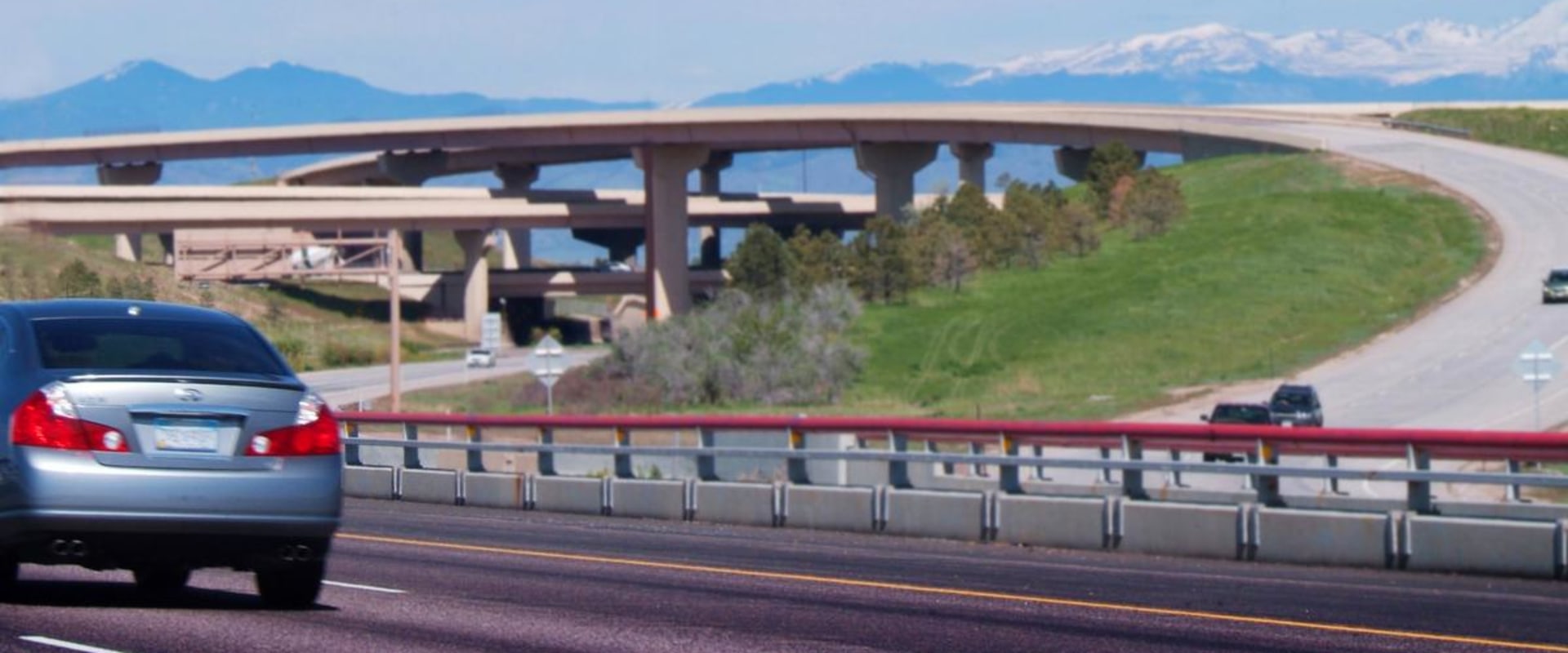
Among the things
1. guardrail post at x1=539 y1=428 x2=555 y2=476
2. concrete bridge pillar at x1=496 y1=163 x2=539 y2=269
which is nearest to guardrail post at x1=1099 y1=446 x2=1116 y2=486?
guardrail post at x1=539 y1=428 x2=555 y2=476

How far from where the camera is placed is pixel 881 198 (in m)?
116

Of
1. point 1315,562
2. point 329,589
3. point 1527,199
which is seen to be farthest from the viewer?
point 1527,199

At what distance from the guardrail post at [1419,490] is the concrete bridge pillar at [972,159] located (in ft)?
317

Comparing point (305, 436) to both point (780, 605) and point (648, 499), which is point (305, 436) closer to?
point (780, 605)

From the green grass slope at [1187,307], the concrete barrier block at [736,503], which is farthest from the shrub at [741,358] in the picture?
the concrete barrier block at [736,503]

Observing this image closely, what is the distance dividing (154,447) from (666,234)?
98.7 m

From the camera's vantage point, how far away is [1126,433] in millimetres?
21844

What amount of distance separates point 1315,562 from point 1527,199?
269 ft

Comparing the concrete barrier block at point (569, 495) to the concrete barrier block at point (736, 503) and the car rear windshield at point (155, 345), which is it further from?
the car rear windshield at point (155, 345)

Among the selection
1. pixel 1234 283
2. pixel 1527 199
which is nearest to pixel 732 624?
pixel 1234 283

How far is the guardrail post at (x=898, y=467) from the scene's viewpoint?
22.8 m

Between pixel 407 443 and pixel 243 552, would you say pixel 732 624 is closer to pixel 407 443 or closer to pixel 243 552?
pixel 243 552

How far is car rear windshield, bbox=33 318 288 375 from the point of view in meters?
12.5

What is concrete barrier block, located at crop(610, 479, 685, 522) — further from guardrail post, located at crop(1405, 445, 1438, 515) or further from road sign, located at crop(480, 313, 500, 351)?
road sign, located at crop(480, 313, 500, 351)
